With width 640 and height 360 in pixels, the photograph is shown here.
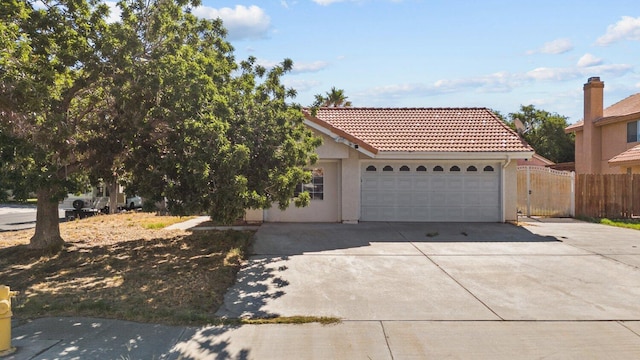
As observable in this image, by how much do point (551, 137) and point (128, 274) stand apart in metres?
41.3

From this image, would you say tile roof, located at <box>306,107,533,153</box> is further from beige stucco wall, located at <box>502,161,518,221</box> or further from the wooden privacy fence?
the wooden privacy fence

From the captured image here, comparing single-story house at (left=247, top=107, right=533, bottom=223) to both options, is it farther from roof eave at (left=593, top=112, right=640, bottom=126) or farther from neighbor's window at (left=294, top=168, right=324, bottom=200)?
roof eave at (left=593, top=112, right=640, bottom=126)

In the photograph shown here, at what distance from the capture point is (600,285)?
320 inches

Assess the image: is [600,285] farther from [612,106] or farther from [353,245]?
[612,106]

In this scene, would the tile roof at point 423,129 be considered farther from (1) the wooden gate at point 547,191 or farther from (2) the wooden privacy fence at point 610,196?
(2) the wooden privacy fence at point 610,196

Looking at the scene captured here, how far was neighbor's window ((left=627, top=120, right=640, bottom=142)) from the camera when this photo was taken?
2482 centimetres

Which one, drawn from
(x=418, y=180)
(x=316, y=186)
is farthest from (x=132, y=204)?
(x=418, y=180)

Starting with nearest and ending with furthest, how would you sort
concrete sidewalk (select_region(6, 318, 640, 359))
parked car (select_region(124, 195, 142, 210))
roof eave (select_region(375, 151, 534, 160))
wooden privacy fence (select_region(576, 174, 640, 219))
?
concrete sidewalk (select_region(6, 318, 640, 359)), roof eave (select_region(375, 151, 534, 160)), wooden privacy fence (select_region(576, 174, 640, 219)), parked car (select_region(124, 195, 142, 210))

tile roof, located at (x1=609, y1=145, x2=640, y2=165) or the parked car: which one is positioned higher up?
tile roof, located at (x1=609, y1=145, x2=640, y2=165)

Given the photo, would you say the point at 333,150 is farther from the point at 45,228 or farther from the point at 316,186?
the point at 45,228

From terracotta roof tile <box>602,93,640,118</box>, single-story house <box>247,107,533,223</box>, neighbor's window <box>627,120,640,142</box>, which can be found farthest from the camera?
terracotta roof tile <box>602,93,640,118</box>

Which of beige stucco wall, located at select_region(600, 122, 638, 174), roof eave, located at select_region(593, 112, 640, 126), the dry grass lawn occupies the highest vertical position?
roof eave, located at select_region(593, 112, 640, 126)

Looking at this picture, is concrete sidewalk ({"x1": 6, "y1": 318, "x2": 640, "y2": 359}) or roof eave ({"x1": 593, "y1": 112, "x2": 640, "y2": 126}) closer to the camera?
concrete sidewalk ({"x1": 6, "y1": 318, "x2": 640, "y2": 359})

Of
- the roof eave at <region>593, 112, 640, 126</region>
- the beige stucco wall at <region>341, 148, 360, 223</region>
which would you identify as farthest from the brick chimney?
the beige stucco wall at <region>341, 148, 360, 223</region>
